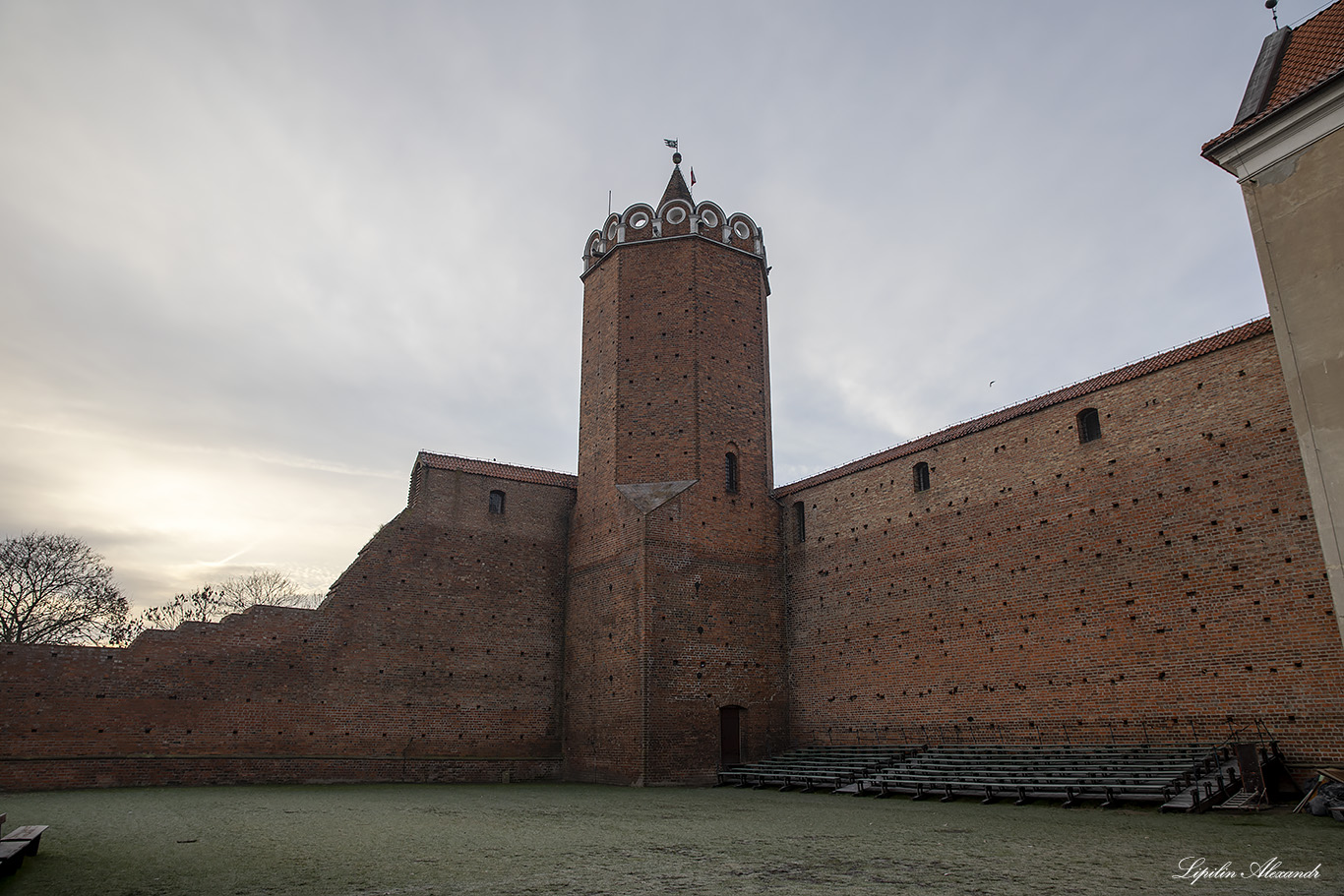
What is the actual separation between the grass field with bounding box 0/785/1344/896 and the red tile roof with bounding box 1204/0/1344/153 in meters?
7.88

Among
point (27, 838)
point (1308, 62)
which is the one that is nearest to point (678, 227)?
point (1308, 62)

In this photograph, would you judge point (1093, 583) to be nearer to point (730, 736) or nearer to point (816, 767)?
point (816, 767)

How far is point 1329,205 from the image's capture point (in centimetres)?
930

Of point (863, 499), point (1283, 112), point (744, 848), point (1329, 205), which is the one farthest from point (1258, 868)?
point (863, 499)

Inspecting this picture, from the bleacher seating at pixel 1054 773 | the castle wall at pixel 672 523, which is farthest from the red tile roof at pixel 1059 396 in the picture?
the bleacher seating at pixel 1054 773

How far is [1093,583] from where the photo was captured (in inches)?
601

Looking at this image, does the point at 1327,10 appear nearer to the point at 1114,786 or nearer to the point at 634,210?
the point at 1114,786

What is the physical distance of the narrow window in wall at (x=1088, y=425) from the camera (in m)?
16.0

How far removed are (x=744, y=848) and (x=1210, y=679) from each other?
29.5 ft

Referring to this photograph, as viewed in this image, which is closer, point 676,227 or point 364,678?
point 364,678

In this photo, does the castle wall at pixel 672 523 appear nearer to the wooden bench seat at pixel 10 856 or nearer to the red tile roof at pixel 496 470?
the red tile roof at pixel 496 470

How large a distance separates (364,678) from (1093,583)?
51.6 ft

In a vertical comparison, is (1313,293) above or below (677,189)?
below

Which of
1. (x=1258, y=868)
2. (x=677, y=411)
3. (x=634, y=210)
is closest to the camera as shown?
(x=1258, y=868)
